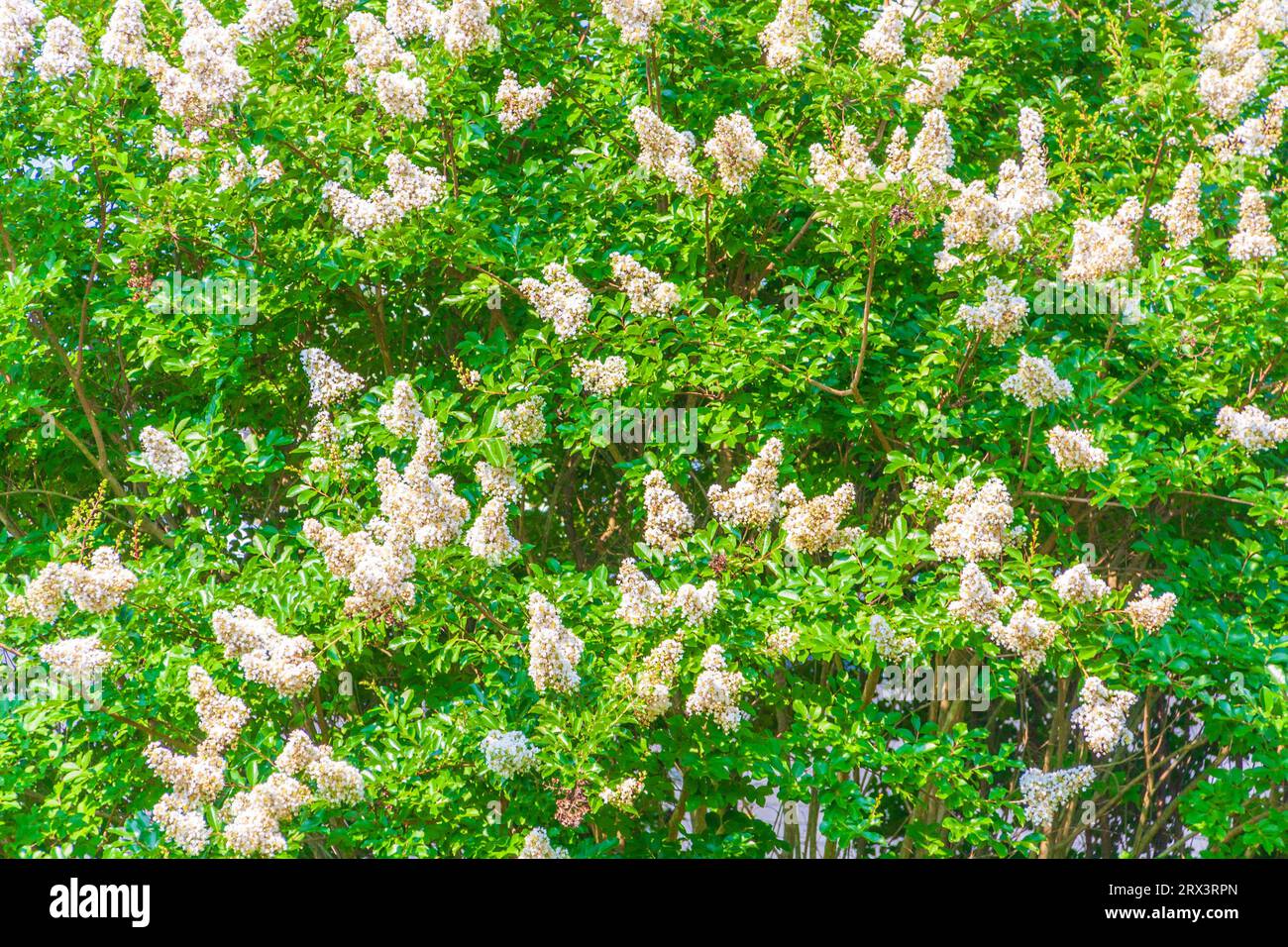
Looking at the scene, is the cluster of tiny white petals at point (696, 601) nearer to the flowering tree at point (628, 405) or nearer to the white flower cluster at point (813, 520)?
the flowering tree at point (628, 405)

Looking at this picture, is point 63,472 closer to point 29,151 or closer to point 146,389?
point 146,389

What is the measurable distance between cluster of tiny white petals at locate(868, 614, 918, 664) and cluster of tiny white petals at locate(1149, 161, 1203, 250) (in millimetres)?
1700

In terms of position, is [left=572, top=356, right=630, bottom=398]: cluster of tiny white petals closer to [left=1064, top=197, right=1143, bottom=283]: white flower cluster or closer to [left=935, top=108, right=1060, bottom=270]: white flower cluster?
[left=935, top=108, right=1060, bottom=270]: white flower cluster

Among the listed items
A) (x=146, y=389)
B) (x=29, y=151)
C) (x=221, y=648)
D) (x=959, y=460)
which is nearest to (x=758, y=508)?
(x=959, y=460)

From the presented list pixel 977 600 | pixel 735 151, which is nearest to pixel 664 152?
pixel 735 151

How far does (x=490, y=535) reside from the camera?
4086mm

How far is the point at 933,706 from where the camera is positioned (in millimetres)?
5637

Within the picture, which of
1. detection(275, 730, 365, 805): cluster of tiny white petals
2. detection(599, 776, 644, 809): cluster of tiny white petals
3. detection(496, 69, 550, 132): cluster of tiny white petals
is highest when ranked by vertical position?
detection(496, 69, 550, 132): cluster of tiny white petals

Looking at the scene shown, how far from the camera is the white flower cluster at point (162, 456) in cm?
Result: 452

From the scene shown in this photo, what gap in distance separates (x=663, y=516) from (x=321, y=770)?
1271mm

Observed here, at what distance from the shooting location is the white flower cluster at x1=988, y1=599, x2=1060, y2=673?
155 inches

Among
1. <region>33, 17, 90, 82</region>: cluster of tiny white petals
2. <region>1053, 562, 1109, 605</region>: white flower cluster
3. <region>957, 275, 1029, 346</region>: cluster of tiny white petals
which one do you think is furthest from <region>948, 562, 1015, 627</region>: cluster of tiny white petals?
<region>33, 17, 90, 82</region>: cluster of tiny white petals

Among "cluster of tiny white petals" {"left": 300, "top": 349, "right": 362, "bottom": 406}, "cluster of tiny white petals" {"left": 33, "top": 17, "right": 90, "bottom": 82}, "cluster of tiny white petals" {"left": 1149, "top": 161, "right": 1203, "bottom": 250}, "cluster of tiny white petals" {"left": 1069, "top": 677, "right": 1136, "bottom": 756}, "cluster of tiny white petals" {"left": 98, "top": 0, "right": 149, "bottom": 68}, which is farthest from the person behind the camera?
"cluster of tiny white petals" {"left": 33, "top": 17, "right": 90, "bottom": 82}

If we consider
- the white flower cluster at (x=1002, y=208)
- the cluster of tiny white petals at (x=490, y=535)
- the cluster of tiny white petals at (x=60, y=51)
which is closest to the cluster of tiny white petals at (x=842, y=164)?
the white flower cluster at (x=1002, y=208)
